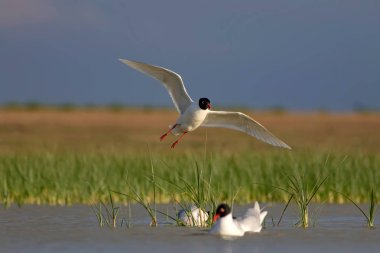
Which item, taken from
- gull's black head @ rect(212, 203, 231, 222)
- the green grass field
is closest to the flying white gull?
the green grass field

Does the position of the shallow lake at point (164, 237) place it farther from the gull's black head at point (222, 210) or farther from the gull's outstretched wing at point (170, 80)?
the gull's outstretched wing at point (170, 80)

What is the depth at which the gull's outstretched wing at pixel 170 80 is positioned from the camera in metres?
14.5

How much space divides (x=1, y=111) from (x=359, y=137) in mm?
15350

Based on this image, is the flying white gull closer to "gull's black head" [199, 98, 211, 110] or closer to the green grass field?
"gull's black head" [199, 98, 211, 110]

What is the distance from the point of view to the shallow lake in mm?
10914

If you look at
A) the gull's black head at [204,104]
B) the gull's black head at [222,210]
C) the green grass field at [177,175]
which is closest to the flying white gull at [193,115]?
the gull's black head at [204,104]

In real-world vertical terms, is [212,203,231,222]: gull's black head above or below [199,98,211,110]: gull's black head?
below

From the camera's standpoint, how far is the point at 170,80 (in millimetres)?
15141

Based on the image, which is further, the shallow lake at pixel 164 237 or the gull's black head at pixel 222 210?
the gull's black head at pixel 222 210

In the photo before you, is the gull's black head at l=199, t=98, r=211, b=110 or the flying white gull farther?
the gull's black head at l=199, t=98, r=211, b=110

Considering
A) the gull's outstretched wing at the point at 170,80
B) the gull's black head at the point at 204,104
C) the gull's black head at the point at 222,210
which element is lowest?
the gull's black head at the point at 222,210

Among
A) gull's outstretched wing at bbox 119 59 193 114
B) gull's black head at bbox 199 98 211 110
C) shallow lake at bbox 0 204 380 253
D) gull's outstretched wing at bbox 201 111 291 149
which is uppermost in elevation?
gull's outstretched wing at bbox 119 59 193 114

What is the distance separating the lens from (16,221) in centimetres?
1364

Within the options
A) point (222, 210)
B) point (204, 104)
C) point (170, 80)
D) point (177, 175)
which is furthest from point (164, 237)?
point (170, 80)
